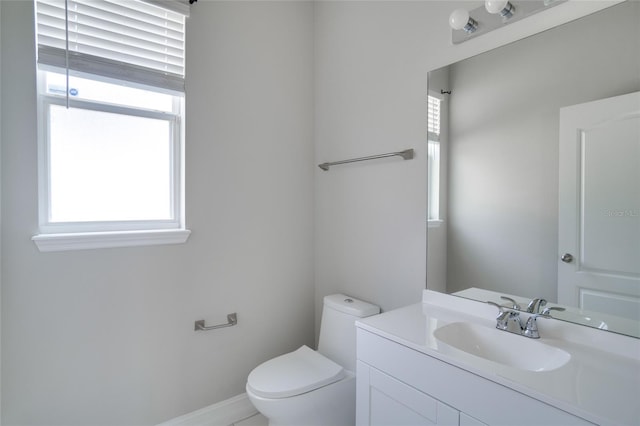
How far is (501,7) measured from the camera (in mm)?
1175

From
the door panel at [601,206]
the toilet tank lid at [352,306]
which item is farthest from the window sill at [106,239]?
the door panel at [601,206]

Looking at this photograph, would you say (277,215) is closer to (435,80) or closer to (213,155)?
(213,155)

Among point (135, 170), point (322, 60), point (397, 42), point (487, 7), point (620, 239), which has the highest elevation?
point (322, 60)

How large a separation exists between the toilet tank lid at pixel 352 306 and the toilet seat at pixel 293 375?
0.94 ft

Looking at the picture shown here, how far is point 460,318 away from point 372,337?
39 centimetres

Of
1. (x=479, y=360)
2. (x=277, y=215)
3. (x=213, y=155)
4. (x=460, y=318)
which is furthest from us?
(x=277, y=215)

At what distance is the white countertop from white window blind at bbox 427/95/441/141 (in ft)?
2.57

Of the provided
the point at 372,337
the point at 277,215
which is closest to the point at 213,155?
the point at 277,215

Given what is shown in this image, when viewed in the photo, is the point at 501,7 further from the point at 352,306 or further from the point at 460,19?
the point at 352,306

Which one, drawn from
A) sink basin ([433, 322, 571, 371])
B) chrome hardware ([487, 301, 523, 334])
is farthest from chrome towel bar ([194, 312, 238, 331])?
chrome hardware ([487, 301, 523, 334])

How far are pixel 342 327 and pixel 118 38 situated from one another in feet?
6.31

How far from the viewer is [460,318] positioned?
1.31 meters

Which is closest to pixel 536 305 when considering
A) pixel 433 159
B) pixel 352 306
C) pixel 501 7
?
pixel 433 159

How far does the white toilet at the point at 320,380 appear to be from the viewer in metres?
1.46
